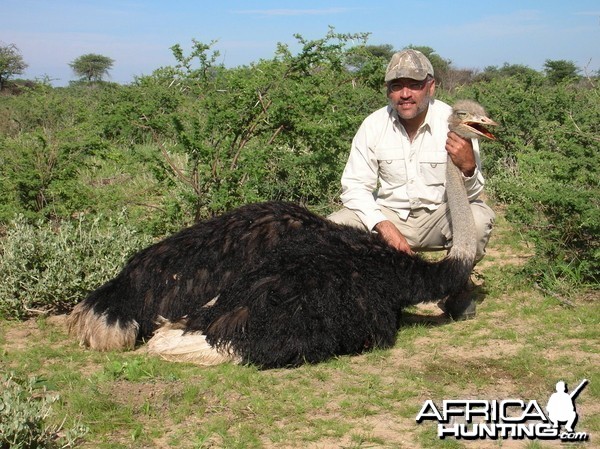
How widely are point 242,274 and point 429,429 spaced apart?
1595 mm

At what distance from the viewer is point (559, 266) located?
6.21 meters

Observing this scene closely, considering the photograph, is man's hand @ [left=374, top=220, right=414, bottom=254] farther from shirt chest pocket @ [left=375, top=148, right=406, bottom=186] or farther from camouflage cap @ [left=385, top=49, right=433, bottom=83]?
camouflage cap @ [left=385, top=49, right=433, bottom=83]

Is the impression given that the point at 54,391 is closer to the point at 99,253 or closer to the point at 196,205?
the point at 99,253

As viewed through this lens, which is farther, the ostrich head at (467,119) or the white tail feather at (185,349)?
the ostrich head at (467,119)

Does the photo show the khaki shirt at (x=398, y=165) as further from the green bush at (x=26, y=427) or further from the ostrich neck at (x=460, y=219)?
the green bush at (x=26, y=427)

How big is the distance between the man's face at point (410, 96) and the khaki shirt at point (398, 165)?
0.16m

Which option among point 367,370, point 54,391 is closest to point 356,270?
point 367,370

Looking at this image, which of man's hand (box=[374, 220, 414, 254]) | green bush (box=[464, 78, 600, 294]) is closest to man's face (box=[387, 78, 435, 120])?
man's hand (box=[374, 220, 414, 254])

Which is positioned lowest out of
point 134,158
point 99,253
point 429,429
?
point 429,429

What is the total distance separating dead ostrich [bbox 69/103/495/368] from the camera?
15.1 feet

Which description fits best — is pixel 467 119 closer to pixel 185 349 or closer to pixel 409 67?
pixel 409 67

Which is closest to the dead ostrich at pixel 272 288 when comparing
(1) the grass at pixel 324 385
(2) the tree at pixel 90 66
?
(1) the grass at pixel 324 385

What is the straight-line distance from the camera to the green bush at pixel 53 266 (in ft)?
19.1

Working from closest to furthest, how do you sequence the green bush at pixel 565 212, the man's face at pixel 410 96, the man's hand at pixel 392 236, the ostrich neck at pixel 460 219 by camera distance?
the ostrich neck at pixel 460 219, the man's hand at pixel 392 236, the man's face at pixel 410 96, the green bush at pixel 565 212
